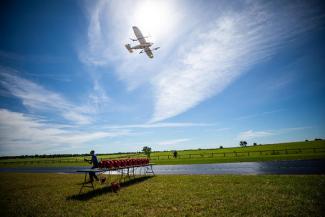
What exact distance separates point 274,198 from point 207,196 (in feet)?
8.82

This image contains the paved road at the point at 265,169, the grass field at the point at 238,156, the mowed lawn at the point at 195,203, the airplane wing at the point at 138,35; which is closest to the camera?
the mowed lawn at the point at 195,203

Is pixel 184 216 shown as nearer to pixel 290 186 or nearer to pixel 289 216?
pixel 289 216

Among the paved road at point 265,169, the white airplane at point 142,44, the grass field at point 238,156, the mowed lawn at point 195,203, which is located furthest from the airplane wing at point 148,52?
the mowed lawn at point 195,203

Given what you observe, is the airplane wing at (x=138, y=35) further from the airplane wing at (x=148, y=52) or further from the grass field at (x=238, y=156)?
the grass field at (x=238, y=156)

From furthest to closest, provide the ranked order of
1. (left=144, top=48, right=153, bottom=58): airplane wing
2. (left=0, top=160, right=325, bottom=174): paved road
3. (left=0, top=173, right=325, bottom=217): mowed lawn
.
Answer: (left=144, top=48, right=153, bottom=58): airplane wing, (left=0, top=160, right=325, bottom=174): paved road, (left=0, top=173, right=325, bottom=217): mowed lawn

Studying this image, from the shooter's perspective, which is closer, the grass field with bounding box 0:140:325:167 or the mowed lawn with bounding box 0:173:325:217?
the mowed lawn with bounding box 0:173:325:217

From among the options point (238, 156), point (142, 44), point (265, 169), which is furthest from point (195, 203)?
point (238, 156)

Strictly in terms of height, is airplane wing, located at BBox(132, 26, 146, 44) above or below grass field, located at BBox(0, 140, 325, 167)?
above

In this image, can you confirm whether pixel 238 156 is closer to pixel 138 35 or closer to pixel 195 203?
pixel 138 35

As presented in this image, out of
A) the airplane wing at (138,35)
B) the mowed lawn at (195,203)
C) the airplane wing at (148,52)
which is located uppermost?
the airplane wing at (138,35)

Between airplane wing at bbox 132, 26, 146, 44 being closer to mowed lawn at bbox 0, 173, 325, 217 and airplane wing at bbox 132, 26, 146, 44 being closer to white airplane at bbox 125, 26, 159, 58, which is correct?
white airplane at bbox 125, 26, 159, 58

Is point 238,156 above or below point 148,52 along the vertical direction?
below

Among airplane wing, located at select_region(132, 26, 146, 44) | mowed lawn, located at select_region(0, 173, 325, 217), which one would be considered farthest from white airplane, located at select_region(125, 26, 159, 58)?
mowed lawn, located at select_region(0, 173, 325, 217)

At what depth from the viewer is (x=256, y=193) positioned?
9242 mm
